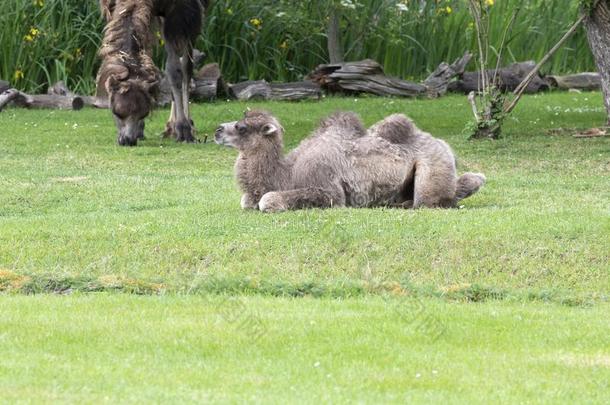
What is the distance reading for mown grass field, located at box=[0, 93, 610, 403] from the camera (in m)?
6.54

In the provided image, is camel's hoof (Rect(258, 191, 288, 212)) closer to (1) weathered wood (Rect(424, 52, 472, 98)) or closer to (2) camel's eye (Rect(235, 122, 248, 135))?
(2) camel's eye (Rect(235, 122, 248, 135))

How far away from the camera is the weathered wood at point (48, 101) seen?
21.7 m

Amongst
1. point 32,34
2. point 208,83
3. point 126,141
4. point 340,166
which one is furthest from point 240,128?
point 32,34

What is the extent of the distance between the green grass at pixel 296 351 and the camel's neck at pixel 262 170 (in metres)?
2.76

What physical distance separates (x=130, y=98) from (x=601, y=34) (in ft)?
20.2

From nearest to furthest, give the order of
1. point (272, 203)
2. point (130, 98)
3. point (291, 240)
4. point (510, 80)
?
point (291, 240) < point (272, 203) < point (130, 98) < point (510, 80)

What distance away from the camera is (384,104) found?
22094 millimetres

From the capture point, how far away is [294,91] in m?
23.0

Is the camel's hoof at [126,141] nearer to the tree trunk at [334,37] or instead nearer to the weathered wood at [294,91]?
the weathered wood at [294,91]

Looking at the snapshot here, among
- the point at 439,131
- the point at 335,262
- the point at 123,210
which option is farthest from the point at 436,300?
the point at 439,131

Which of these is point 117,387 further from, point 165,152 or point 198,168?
point 165,152

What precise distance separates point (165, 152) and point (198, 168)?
A: 4.53ft

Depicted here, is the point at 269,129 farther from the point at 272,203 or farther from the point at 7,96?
the point at 7,96

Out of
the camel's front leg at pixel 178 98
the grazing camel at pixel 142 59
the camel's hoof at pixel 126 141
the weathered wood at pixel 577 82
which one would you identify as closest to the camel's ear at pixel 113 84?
the grazing camel at pixel 142 59
